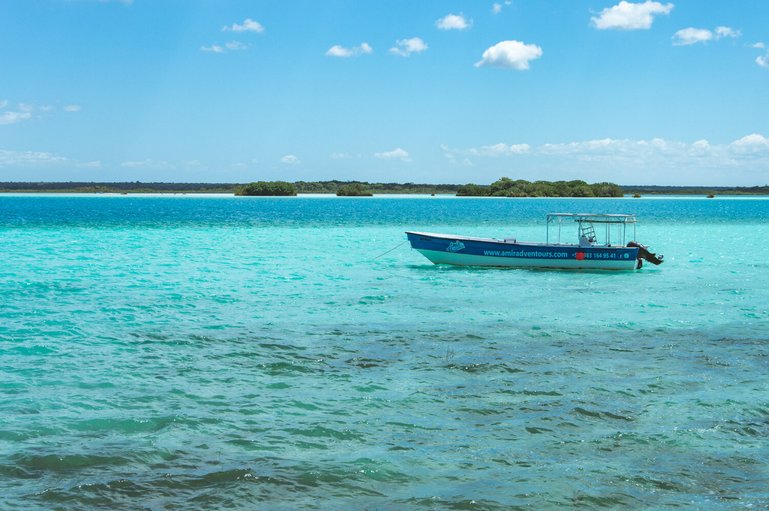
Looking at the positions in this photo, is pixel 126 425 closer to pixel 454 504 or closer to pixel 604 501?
pixel 454 504

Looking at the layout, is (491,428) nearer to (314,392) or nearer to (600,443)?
(600,443)

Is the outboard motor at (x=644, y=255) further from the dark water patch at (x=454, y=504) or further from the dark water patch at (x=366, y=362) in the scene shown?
the dark water patch at (x=454, y=504)

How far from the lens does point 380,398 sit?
1266 cm

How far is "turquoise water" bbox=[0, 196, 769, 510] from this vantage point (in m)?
9.02

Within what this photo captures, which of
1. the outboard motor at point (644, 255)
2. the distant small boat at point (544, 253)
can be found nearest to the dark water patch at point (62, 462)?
the distant small boat at point (544, 253)

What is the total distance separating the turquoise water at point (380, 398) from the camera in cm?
902

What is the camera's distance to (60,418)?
11.6 metres

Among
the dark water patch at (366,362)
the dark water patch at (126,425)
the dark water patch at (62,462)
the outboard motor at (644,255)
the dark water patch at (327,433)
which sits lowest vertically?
the dark water patch at (327,433)

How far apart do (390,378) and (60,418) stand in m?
5.91

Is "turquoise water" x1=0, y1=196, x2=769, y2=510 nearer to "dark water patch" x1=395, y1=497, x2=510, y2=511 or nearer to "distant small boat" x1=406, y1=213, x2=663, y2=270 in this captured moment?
"dark water patch" x1=395, y1=497, x2=510, y2=511

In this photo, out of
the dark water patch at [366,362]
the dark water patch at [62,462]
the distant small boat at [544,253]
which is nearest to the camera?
the dark water patch at [62,462]

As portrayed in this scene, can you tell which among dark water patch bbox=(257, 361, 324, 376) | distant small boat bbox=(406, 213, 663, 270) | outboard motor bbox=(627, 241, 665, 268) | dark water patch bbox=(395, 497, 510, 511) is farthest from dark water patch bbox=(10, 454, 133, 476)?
outboard motor bbox=(627, 241, 665, 268)

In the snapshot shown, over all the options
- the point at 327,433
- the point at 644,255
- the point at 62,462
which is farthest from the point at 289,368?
the point at 644,255

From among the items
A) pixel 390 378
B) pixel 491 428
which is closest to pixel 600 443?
pixel 491 428
